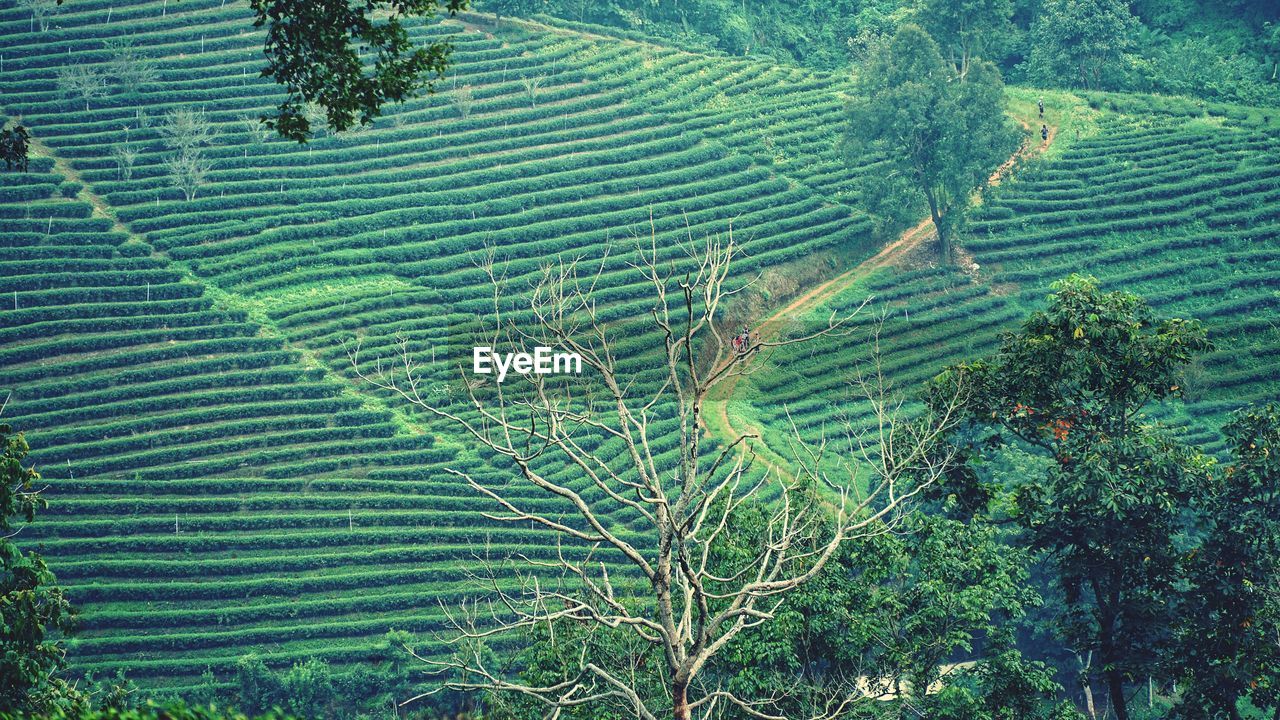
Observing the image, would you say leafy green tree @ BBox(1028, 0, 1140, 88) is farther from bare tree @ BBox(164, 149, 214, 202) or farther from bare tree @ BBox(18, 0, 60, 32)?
bare tree @ BBox(18, 0, 60, 32)

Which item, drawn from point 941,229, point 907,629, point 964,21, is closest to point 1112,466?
point 907,629

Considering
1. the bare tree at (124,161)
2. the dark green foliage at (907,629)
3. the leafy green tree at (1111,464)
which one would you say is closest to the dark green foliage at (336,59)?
the dark green foliage at (907,629)

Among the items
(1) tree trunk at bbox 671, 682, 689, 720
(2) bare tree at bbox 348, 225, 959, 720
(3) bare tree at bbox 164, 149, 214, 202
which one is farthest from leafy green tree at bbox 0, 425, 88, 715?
(3) bare tree at bbox 164, 149, 214, 202

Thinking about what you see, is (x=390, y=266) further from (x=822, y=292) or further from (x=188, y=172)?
(x=822, y=292)

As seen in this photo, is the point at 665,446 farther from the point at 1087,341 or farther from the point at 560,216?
the point at 1087,341

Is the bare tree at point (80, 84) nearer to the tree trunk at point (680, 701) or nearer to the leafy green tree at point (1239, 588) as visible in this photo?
the leafy green tree at point (1239, 588)

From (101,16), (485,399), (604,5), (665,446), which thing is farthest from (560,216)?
(101,16)

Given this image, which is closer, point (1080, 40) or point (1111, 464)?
point (1111, 464)
